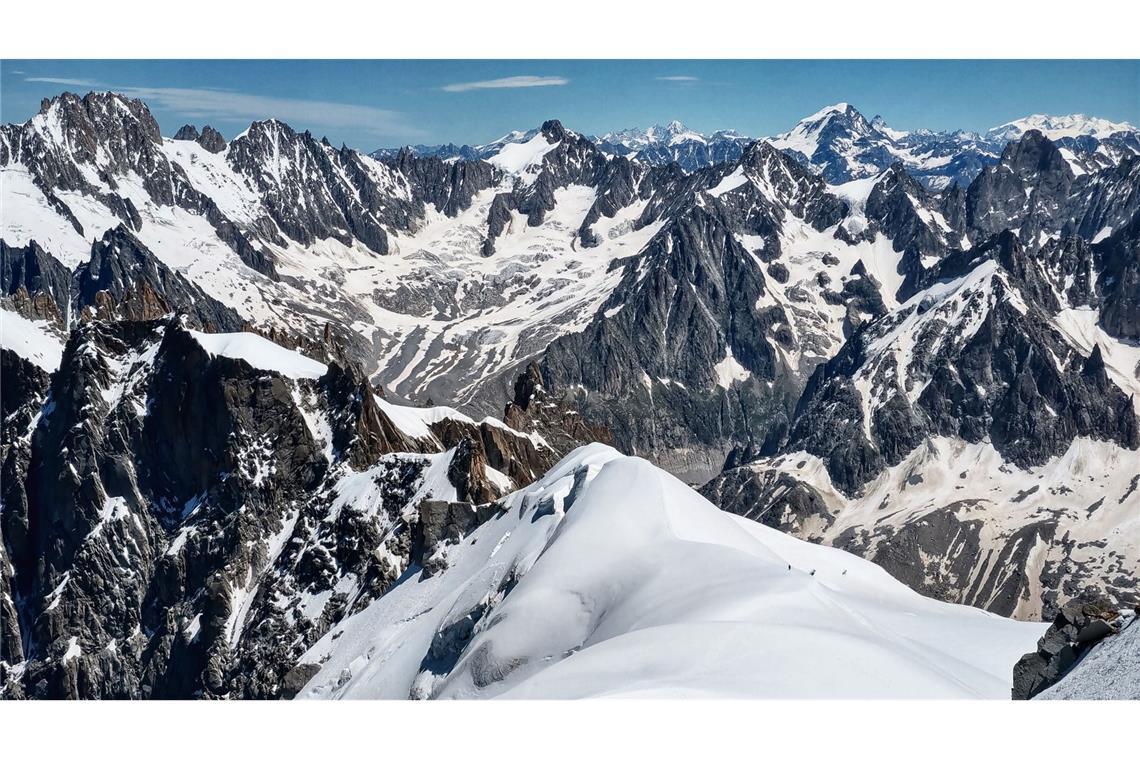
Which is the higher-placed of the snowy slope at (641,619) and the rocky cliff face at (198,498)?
the snowy slope at (641,619)

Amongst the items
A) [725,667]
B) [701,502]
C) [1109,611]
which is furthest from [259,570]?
[1109,611]

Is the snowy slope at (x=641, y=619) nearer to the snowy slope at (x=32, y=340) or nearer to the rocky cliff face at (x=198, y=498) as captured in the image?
the rocky cliff face at (x=198, y=498)

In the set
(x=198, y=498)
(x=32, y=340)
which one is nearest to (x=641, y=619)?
(x=198, y=498)

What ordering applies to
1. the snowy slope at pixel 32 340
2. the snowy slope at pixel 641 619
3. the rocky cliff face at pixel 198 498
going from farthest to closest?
the snowy slope at pixel 32 340
the rocky cliff face at pixel 198 498
the snowy slope at pixel 641 619

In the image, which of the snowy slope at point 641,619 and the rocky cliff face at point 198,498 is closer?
the snowy slope at point 641,619

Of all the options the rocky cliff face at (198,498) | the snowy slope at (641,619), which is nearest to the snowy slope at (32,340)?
the rocky cliff face at (198,498)

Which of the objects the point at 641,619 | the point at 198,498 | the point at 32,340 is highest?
the point at 641,619

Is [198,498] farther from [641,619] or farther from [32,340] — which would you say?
[641,619]

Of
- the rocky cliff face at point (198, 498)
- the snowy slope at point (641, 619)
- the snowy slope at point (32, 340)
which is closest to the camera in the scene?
the snowy slope at point (641, 619)

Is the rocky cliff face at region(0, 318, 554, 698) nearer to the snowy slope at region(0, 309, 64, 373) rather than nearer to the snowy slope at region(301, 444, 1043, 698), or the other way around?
the snowy slope at region(0, 309, 64, 373)

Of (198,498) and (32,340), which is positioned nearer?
(198,498)
